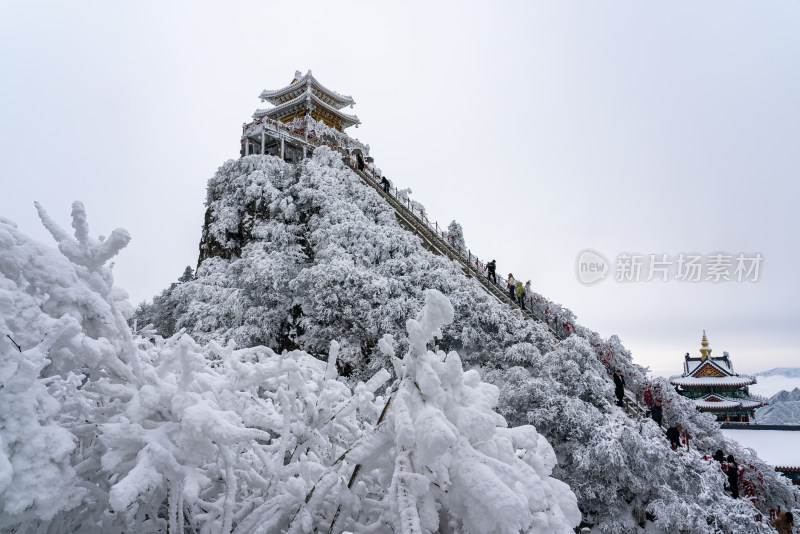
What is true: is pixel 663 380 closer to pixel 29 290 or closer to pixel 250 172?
pixel 29 290

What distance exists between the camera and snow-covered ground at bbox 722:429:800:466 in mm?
17672

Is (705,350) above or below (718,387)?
above

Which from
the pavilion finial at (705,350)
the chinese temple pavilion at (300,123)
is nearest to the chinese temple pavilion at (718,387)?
the pavilion finial at (705,350)

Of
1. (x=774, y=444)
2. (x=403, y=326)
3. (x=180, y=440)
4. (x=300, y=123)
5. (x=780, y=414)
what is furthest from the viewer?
(x=780, y=414)

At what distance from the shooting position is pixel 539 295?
18.2 meters

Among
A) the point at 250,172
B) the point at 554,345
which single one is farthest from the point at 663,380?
the point at 250,172

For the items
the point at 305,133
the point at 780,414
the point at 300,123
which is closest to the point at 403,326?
the point at 305,133

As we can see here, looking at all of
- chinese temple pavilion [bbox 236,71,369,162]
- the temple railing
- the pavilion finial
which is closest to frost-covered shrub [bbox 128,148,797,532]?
the temple railing

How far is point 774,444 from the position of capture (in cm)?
1967

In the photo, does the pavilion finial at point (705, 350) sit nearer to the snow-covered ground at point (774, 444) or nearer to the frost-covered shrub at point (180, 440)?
the snow-covered ground at point (774, 444)

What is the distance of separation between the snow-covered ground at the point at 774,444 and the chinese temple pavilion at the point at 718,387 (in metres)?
2.30

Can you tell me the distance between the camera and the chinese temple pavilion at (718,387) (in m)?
24.0

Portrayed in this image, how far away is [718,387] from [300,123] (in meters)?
31.4

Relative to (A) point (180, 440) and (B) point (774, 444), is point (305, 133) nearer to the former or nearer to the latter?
(A) point (180, 440)
